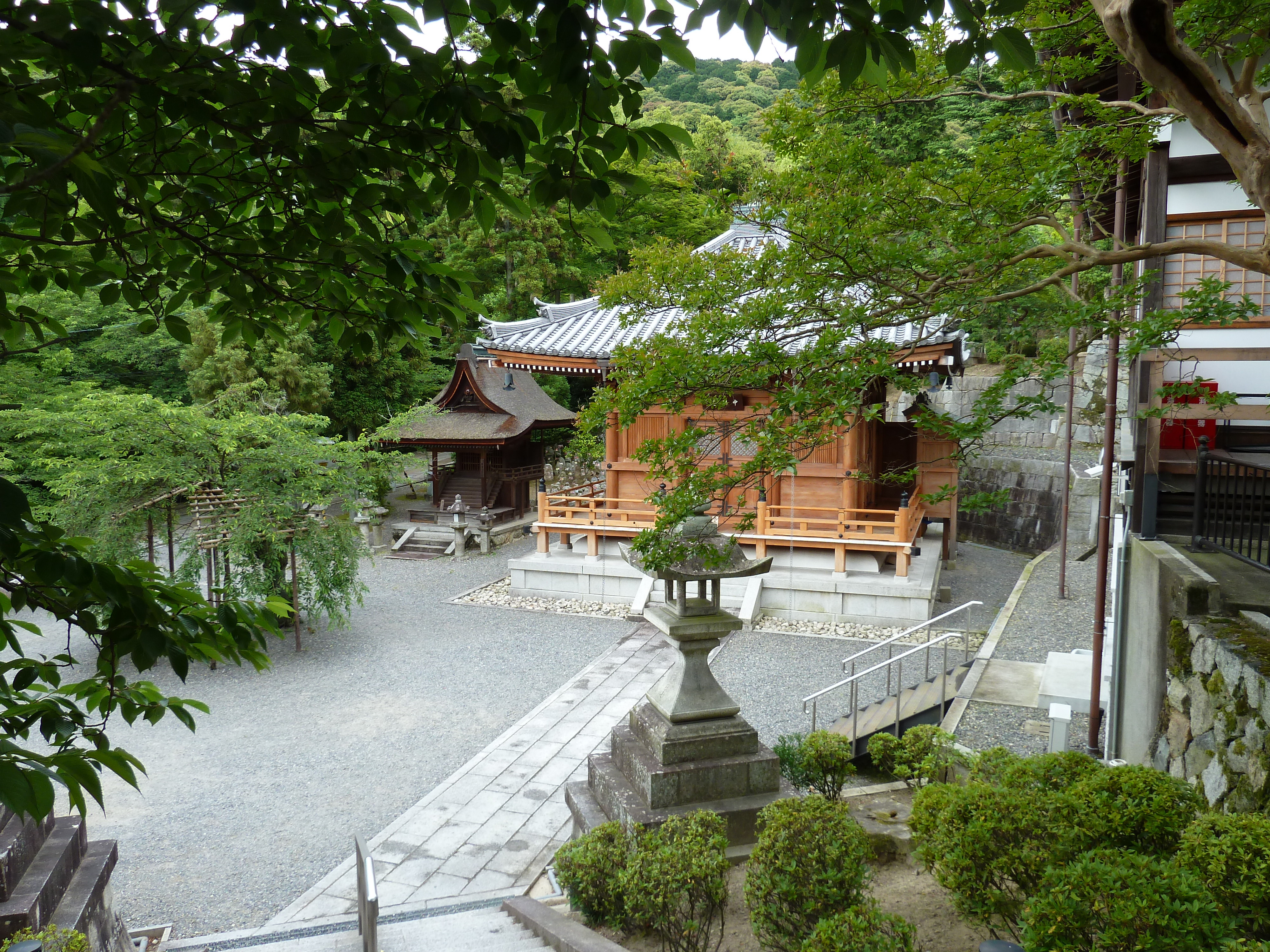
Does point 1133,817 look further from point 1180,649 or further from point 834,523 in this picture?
point 834,523

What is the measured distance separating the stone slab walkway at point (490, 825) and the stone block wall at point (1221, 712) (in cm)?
444

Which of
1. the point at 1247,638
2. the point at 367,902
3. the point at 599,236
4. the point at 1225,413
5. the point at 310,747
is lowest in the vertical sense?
the point at 310,747

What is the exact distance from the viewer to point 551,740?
340 inches

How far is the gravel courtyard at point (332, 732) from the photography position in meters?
6.34

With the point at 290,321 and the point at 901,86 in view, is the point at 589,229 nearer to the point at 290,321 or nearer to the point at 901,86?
the point at 290,321

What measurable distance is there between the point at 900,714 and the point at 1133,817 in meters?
4.99

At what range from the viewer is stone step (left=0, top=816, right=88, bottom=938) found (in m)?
3.85

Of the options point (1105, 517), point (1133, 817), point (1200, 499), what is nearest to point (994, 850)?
point (1133, 817)

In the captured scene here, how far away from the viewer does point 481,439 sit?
19.4 metres

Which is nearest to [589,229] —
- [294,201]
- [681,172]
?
[294,201]

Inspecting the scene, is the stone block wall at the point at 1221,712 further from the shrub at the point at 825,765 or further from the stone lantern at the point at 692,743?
the stone lantern at the point at 692,743

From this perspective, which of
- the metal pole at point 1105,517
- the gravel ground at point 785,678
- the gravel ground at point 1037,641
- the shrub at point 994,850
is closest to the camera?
the shrub at point 994,850

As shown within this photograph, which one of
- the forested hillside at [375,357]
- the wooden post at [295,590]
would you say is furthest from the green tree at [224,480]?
the forested hillside at [375,357]

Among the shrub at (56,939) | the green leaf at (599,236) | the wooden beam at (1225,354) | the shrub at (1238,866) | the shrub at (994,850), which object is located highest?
the wooden beam at (1225,354)
